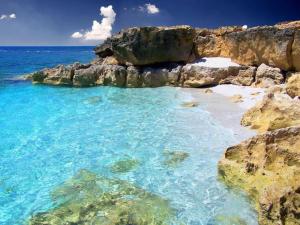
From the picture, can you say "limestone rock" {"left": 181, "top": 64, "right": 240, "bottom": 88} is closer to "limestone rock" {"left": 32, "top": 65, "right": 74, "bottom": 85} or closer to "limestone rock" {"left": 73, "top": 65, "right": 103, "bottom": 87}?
"limestone rock" {"left": 73, "top": 65, "right": 103, "bottom": 87}

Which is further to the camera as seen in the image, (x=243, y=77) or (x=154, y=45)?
(x=154, y=45)

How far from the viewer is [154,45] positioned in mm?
27391

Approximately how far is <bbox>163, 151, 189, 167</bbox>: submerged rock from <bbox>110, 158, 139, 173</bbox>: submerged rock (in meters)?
1.07

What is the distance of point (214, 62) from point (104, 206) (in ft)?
69.1

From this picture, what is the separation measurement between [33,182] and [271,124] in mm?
8906

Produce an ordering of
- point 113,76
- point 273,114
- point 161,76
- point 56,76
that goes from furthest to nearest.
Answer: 1. point 56,76
2. point 113,76
3. point 161,76
4. point 273,114

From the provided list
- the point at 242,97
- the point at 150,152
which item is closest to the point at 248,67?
the point at 242,97

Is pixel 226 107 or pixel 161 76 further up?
pixel 161 76

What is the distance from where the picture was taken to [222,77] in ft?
85.4

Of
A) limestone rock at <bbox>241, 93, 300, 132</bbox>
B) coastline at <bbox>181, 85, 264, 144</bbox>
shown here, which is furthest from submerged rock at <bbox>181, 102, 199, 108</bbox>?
limestone rock at <bbox>241, 93, 300, 132</bbox>

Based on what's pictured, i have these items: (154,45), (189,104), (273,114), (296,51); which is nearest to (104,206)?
(273,114)

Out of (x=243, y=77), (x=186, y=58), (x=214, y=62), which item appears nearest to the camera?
(x=243, y=77)

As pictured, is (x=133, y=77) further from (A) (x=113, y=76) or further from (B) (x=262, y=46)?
(B) (x=262, y=46)

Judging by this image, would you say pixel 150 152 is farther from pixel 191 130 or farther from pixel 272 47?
pixel 272 47
